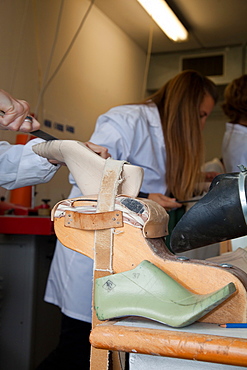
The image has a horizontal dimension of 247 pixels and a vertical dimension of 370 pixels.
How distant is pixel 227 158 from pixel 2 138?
134 centimetres

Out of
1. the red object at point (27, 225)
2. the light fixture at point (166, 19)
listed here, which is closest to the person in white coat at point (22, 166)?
the red object at point (27, 225)

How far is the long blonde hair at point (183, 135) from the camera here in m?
1.69

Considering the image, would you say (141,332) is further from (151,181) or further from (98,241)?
(151,181)

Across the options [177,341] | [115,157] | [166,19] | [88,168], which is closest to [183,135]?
[115,157]

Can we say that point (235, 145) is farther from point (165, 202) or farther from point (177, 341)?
point (177, 341)

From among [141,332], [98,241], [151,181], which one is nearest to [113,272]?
[98,241]

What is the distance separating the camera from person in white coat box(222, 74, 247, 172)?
2.19m

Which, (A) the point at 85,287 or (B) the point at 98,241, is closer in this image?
(B) the point at 98,241

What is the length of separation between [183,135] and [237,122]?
66cm

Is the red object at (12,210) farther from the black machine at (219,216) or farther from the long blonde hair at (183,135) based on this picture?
the black machine at (219,216)

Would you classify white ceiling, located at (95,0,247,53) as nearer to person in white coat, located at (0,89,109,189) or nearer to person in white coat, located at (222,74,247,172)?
person in white coat, located at (222,74,247,172)

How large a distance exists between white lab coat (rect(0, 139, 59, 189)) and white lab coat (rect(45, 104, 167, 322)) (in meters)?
0.46

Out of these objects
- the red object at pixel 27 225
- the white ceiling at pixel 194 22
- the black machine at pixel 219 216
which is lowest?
the red object at pixel 27 225

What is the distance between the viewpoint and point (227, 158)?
7.73ft
